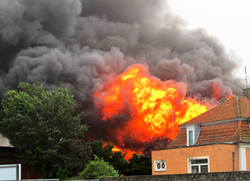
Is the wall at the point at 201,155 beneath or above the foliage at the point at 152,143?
beneath

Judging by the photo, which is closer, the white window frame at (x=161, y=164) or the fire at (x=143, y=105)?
the white window frame at (x=161, y=164)

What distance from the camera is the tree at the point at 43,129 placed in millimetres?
38875

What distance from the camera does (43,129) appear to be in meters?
39.0

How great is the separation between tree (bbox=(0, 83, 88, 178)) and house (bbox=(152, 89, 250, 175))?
507 inches

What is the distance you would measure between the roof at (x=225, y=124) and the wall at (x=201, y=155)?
1.68m

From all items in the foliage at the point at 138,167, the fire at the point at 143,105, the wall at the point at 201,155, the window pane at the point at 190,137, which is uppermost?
the fire at the point at 143,105

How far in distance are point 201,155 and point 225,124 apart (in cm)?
436

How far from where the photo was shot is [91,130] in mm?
65125

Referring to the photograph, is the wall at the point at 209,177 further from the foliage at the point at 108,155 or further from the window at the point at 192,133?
the foliage at the point at 108,155

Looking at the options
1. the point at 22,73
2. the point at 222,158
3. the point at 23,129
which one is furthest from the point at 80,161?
the point at 22,73

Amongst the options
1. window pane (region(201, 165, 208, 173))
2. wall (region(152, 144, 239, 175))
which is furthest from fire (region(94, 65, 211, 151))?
window pane (region(201, 165, 208, 173))

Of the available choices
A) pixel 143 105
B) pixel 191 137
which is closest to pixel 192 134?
pixel 191 137

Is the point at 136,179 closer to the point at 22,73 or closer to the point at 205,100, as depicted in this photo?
the point at 22,73

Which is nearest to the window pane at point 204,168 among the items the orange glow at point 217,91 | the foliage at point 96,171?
the foliage at point 96,171
